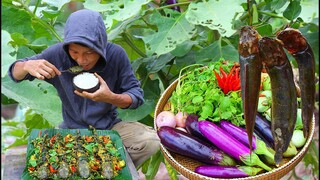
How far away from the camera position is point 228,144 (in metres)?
2.55

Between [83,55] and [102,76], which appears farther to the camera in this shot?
[102,76]

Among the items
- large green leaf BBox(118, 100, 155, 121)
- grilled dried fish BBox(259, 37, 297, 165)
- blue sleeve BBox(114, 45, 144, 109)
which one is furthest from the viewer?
large green leaf BBox(118, 100, 155, 121)

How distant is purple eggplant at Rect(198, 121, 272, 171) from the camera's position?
247 centimetres

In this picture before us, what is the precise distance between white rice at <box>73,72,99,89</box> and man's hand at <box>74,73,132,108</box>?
2 centimetres

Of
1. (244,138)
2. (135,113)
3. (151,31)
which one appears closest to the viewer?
(244,138)

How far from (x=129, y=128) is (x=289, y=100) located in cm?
108

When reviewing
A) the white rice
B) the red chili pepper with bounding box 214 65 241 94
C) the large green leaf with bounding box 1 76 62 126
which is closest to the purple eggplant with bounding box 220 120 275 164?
the red chili pepper with bounding box 214 65 241 94

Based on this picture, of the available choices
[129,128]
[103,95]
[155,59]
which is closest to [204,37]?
[155,59]

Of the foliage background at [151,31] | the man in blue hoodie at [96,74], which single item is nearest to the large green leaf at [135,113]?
the foliage background at [151,31]

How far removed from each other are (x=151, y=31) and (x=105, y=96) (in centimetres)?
104

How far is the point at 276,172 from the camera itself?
2.44 meters

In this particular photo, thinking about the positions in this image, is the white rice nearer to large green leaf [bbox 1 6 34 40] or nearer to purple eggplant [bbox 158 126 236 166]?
purple eggplant [bbox 158 126 236 166]

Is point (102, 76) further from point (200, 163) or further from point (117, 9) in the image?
point (200, 163)

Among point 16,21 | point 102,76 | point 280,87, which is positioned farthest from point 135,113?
point 280,87
